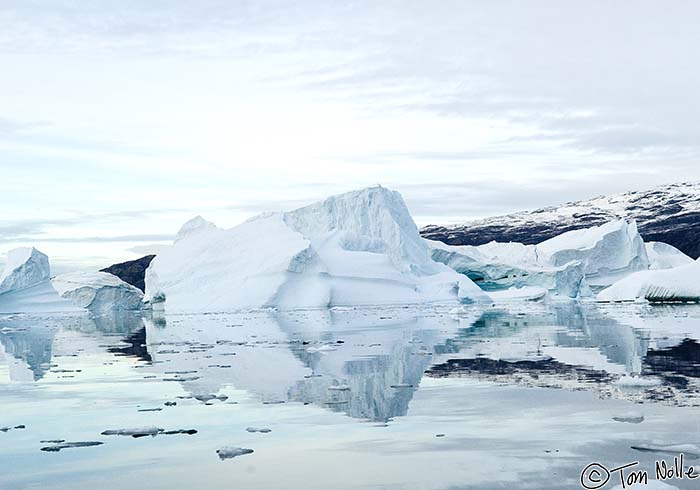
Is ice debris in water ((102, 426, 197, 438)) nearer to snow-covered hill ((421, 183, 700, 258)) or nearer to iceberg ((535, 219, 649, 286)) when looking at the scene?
iceberg ((535, 219, 649, 286))

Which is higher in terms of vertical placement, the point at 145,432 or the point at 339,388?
the point at 145,432

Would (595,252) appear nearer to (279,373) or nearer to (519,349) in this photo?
(519,349)

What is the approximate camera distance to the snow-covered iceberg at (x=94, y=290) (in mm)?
36781

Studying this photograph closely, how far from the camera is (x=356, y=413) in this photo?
21.5ft

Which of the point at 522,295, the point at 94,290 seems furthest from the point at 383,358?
the point at 522,295

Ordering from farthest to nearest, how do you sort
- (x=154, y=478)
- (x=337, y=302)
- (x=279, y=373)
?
(x=337, y=302) < (x=279, y=373) < (x=154, y=478)

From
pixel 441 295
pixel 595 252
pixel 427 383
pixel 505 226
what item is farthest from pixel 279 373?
pixel 505 226

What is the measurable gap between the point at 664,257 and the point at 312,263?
32858 millimetres

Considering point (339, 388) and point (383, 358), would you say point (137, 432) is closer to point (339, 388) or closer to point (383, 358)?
point (339, 388)

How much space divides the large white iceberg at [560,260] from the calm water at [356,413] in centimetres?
2981

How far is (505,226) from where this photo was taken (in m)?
131

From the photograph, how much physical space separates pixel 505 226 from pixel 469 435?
128m

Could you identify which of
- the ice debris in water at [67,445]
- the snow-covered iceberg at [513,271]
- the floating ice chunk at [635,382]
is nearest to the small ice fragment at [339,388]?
the floating ice chunk at [635,382]
